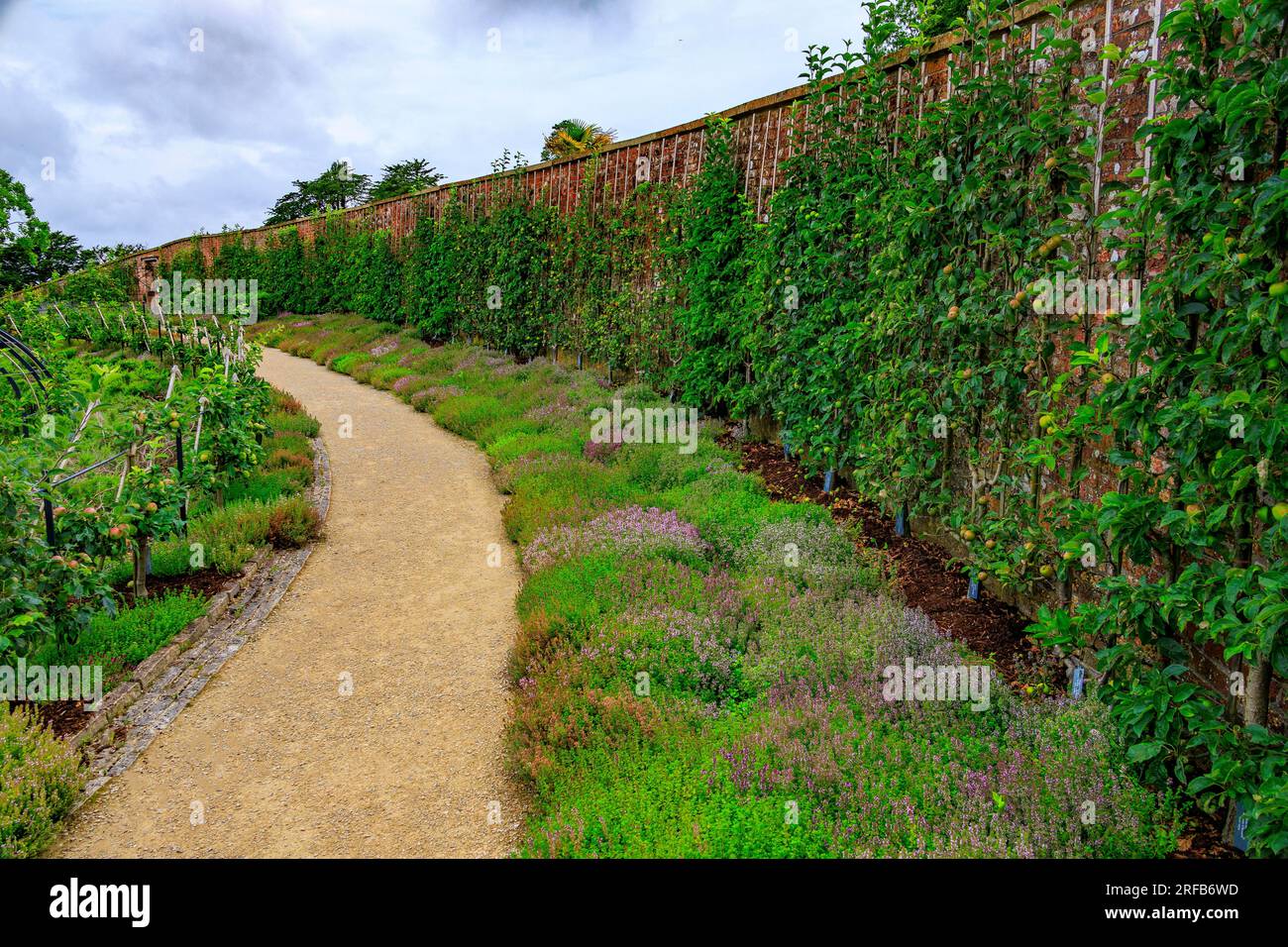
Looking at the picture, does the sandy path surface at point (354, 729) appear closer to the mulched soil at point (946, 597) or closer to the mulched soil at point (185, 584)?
the mulched soil at point (185, 584)

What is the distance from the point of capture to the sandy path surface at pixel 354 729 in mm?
3551

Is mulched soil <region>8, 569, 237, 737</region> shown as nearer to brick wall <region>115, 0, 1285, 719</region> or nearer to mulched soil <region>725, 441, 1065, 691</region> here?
mulched soil <region>725, 441, 1065, 691</region>

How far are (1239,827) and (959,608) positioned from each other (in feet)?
7.30

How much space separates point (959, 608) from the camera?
5188 mm

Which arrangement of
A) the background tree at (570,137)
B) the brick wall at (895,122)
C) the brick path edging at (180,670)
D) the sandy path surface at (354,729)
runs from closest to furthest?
the sandy path surface at (354,729), the brick wall at (895,122), the brick path edging at (180,670), the background tree at (570,137)

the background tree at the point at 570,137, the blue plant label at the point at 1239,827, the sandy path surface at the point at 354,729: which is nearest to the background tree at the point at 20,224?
the sandy path surface at the point at 354,729

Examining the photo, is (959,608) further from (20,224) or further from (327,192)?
(327,192)

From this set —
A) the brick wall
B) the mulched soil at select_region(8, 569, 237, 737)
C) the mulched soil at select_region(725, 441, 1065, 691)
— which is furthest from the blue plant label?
the mulched soil at select_region(8, 569, 237, 737)

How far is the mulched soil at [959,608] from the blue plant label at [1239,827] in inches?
1.3

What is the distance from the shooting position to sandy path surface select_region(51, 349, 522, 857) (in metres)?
3.55

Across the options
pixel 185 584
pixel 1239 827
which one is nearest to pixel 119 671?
pixel 185 584

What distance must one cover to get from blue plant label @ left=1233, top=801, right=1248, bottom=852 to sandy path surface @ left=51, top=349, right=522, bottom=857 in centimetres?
280

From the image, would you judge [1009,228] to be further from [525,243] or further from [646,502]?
[525,243]
